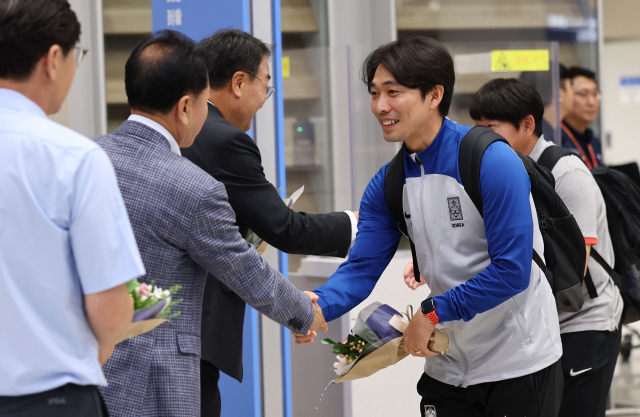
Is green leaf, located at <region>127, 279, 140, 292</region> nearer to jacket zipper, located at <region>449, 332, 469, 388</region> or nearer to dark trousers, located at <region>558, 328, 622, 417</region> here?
jacket zipper, located at <region>449, 332, 469, 388</region>

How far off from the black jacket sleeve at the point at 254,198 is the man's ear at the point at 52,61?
0.89m

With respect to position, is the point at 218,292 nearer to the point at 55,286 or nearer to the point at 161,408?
the point at 161,408

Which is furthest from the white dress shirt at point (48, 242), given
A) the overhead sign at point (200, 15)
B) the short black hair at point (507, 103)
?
the short black hair at point (507, 103)

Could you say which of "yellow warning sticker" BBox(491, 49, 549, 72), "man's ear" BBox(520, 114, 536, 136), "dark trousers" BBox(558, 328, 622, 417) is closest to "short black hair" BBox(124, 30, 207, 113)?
"man's ear" BBox(520, 114, 536, 136)

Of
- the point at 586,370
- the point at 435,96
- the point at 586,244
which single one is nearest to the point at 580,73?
the point at 586,244

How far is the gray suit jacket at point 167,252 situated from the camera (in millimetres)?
1621

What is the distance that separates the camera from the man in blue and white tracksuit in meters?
1.83

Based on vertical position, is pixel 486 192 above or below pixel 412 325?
above

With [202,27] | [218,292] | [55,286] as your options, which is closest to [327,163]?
[202,27]

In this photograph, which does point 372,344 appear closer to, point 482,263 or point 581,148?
point 482,263

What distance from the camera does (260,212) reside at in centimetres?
224

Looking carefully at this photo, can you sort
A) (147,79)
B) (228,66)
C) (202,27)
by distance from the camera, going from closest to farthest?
(147,79)
(228,66)
(202,27)

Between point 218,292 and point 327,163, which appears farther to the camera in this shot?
point 327,163

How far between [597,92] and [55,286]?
164 inches
